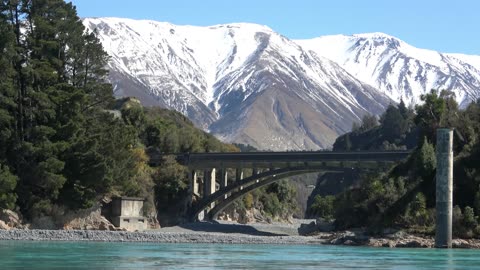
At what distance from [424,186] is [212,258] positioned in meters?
37.3

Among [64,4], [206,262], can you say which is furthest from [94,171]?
[206,262]

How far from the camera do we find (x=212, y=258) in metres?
66.9

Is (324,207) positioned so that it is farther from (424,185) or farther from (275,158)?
(424,185)

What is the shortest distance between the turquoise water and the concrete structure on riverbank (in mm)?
25874

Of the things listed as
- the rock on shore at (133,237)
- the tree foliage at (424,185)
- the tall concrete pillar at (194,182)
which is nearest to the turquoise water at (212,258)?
the rock on shore at (133,237)

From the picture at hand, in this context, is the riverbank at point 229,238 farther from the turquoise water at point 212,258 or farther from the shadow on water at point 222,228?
the shadow on water at point 222,228

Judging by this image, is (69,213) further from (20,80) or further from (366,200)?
(366,200)

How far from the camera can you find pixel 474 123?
4151 inches

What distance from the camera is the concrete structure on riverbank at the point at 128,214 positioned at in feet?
357

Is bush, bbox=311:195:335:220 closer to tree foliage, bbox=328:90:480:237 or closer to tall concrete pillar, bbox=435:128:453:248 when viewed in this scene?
tree foliage, bbox=328:90:480:237

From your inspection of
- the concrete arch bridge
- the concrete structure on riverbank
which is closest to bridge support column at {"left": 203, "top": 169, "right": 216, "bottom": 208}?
the concrete arch bridge

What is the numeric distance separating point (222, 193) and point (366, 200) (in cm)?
2301

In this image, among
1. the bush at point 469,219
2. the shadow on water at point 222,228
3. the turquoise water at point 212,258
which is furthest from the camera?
the shadow on water at point 222,228

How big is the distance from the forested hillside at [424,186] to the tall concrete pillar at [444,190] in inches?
194
